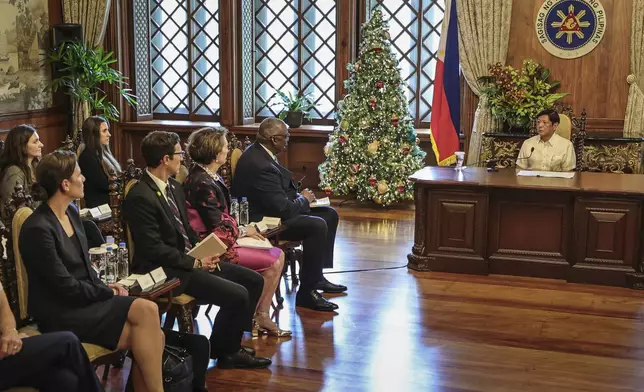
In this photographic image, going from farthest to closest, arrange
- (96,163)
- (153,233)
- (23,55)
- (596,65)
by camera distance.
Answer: (23,55) → (596,65) → (96,163) → (153,233)

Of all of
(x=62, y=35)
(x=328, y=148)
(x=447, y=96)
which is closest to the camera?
(x=447, y=96)

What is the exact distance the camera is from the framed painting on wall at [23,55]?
379 inches

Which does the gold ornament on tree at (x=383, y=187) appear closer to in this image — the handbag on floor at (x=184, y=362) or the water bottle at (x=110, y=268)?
the handbag on floor at (x=184, y=362)

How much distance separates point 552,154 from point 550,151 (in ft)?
0.10

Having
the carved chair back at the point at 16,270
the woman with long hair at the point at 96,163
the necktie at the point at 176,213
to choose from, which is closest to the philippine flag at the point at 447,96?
the woman with long hair at the point at 96,163

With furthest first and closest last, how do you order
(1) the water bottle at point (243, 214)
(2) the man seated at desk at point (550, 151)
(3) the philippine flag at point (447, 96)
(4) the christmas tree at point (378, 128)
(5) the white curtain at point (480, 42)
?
(4) the christmas tree at point (378, 128) < (5) the white curtain at point (480, 42) < (3) the philippine flag at point (447, 96) < (2) the man seated at desk at point (550, 151) < (1) the water bottle at point (243, 214)

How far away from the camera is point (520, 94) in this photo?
29.3 ft

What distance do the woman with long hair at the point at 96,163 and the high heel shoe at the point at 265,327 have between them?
166 centimetres

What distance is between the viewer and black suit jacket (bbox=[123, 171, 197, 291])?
166 inches

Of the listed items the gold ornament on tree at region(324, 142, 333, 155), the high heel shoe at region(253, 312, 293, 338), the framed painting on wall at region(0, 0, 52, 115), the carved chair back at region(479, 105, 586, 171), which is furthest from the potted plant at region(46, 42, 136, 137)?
the high heel shoe at region(253, 312, 293, 338)

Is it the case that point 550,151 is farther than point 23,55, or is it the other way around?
point 23,55

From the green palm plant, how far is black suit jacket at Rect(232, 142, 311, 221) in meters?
5.26

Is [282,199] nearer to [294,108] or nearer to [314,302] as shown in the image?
[314,302]

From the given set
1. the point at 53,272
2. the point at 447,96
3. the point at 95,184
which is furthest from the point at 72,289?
the point at 447,96
